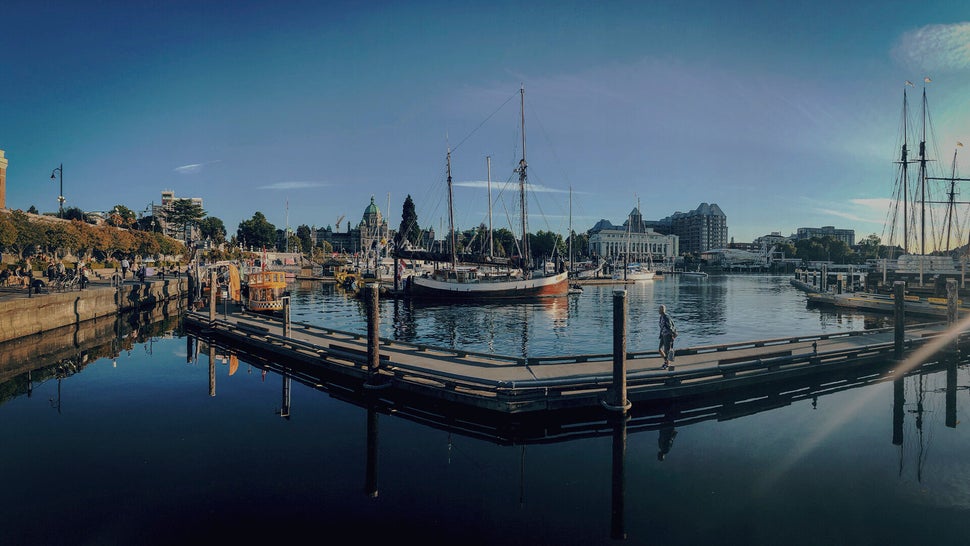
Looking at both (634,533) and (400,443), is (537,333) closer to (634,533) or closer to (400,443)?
(400,443)

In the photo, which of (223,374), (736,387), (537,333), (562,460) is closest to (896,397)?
(736,387)

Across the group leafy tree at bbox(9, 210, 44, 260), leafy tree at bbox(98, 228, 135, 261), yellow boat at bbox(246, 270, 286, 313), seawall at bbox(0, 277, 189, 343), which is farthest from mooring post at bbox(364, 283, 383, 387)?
leafy tree at bbox(98, 228, 135, 261)

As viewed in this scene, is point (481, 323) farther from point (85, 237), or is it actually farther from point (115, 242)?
point (115, 242)

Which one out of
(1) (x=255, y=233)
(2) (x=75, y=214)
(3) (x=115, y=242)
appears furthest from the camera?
(1) (x=255, y=233)

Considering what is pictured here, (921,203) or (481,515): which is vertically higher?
(921,203)

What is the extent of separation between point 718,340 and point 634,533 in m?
28.4

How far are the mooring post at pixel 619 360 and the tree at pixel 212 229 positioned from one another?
163010 mm

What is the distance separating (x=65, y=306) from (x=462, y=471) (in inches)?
1543

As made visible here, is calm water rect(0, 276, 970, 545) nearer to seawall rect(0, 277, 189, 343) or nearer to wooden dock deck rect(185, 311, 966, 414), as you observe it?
wooden dock deck rect(185, 311, 966, 414)

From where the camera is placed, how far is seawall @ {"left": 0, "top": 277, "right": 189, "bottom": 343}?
103ft

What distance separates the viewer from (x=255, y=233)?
18362 cm

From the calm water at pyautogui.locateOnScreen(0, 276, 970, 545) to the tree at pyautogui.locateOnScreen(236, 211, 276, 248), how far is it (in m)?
176

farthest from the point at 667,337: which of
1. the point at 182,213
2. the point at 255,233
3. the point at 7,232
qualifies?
the point at 255,233

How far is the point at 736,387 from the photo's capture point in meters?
19.4
